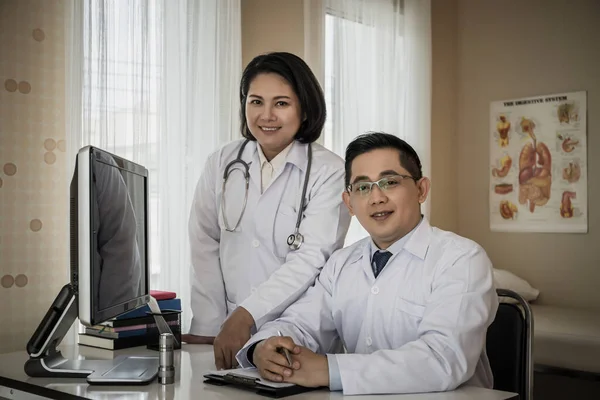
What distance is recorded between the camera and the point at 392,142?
1791 millimetres

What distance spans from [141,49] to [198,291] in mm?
1165

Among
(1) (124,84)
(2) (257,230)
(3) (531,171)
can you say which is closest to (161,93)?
(1) (124,84)

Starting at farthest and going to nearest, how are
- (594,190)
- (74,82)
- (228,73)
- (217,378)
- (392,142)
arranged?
1. (594,190)
2. (228,73)
3. (74,82)
4. (392,142)
5. (217,378)

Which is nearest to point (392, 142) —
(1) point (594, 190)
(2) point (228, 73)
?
(2) point (228, 73)

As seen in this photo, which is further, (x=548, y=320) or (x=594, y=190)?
(x=594, y=190)

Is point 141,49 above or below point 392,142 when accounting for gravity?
above

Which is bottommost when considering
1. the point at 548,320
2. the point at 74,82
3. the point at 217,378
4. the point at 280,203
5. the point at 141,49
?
the point at 548,320

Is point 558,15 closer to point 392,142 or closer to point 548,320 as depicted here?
point 548,320

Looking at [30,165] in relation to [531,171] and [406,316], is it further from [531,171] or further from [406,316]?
[531,171]

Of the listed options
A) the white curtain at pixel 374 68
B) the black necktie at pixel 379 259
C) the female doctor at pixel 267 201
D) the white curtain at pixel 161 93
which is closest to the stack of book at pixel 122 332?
the female doctor at pixel 267 201

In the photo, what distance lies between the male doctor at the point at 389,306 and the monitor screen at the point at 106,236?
12.8 inches

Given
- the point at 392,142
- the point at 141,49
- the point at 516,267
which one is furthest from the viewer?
the point at 516,267

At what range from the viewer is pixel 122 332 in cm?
199

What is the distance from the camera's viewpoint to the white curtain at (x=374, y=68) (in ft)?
12.6
